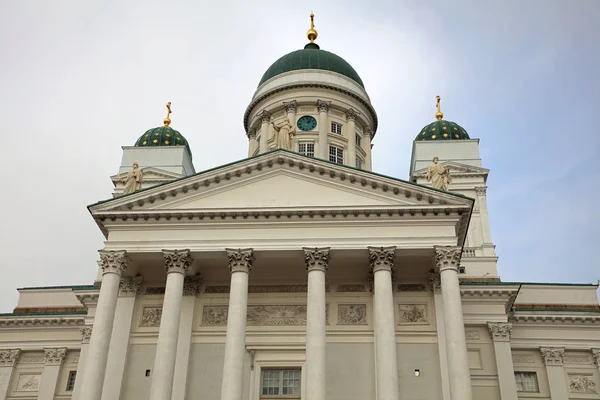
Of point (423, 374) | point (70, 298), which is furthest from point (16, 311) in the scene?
point (423, 374)

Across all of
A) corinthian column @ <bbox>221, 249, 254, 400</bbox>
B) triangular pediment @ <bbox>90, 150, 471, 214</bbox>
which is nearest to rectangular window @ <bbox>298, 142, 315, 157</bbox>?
triangular pediment @ <bbox>90, 150, 471, 214</bbox>

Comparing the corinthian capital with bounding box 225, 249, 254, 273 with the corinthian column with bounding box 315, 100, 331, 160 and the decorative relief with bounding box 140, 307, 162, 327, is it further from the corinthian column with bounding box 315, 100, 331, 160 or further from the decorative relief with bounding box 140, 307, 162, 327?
the corinthian column with bounding box 315, 100, 331, 160

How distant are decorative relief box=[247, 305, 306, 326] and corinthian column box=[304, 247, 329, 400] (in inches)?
106

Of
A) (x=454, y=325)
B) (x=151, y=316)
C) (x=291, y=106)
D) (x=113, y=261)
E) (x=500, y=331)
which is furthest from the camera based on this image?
(x=291, y=106)

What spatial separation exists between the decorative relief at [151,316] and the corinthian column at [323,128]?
13986 mm

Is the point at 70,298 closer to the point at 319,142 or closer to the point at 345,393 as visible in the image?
the point at 319,142

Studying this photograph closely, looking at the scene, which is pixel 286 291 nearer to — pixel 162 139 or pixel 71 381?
pixel 71 381

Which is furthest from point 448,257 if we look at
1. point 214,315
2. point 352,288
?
point 214,315

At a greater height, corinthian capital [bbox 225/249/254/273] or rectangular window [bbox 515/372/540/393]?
corinthian capital [bbox 225/249/254/273]

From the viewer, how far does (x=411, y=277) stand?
23734 millimetres

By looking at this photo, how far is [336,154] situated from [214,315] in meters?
15.0

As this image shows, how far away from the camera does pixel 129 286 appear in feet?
79.5

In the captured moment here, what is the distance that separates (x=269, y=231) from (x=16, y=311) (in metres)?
18.6

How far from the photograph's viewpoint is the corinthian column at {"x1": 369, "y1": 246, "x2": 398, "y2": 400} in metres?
19.6
